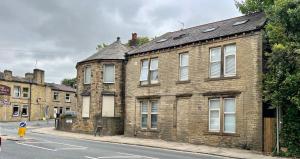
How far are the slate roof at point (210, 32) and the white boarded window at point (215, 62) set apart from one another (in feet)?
2.93

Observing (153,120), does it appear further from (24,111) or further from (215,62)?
(24,111)

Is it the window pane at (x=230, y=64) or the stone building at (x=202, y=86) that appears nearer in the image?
the stone building at (x=202, y=86)

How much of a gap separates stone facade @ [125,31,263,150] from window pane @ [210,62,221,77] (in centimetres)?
28

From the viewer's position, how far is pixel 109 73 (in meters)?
34.9

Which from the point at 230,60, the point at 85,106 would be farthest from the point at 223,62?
the point at 85,106

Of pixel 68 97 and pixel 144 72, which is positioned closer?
pixel 144 72

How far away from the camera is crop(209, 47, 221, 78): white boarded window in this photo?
26250mm

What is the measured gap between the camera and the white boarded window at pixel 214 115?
84.9ft

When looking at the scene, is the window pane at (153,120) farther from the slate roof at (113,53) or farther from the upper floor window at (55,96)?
Result: the upper floor window at (55,96)

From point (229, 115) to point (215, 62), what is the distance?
350cm

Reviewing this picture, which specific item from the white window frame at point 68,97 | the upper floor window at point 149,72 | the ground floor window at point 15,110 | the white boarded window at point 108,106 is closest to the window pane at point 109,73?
the white boarded window at point 108,106

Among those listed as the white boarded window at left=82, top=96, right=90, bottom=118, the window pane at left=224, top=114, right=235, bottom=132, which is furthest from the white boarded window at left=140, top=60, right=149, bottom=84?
the window pane at left=224, top=114, right=235, bottom=132

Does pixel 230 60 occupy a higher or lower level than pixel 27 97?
higher

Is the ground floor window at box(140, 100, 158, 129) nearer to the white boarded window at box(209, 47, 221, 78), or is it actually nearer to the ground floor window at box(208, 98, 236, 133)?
the ground floor window at box(208, 98, 236, 133)
